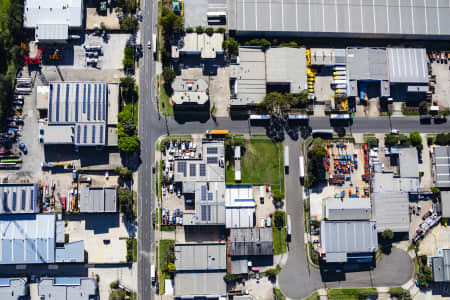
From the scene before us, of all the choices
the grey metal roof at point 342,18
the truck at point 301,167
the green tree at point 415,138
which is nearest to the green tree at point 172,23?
the grey metal roof at point 342,18

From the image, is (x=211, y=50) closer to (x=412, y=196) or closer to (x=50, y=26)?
(x=50, y=26)

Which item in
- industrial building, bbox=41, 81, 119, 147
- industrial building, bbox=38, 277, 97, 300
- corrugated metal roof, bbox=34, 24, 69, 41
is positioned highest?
corrugated metal roof, bbox=34, 24, 69, 41

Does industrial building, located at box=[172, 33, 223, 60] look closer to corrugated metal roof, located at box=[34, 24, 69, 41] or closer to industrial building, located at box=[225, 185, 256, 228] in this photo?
corrugated metal roof, located at box=[34, 24, 69, 41]

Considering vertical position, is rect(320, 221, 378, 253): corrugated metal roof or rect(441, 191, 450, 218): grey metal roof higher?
rect(441, 191, 450, 218): grey metal roof

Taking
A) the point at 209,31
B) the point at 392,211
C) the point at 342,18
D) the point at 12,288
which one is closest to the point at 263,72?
the point at 209,31

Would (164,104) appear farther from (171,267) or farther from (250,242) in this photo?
(250,242)

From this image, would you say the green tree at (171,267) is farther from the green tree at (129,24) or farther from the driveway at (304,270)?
the green tree at (129,24)

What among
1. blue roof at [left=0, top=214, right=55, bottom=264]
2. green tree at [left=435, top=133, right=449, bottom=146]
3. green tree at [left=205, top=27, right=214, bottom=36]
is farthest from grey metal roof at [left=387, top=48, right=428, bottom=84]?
blue roof at [left=0, top=214, right=55, bottom=264]

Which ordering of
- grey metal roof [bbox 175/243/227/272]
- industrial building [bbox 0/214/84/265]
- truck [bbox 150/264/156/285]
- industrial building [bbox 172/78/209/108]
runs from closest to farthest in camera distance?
industrial building [bbox 0/214/84/265]
grey metal roof [bbox 175/243/227/272]
truck [bbox 150/264/156/285]
industrial building [bbox 172/78/209/108]
